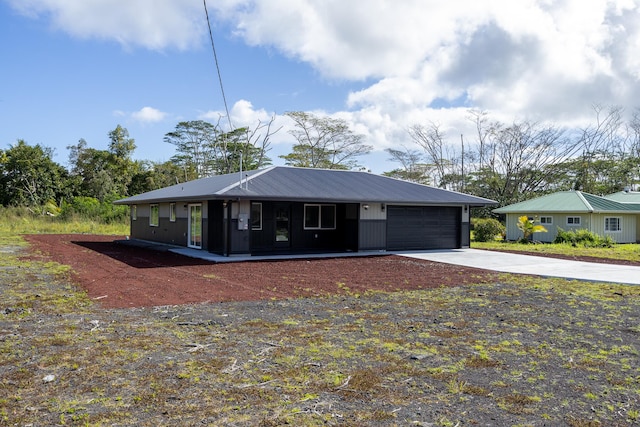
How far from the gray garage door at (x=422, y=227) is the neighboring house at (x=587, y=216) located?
9448 millimetres

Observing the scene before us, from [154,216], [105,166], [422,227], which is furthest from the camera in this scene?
[105,166]

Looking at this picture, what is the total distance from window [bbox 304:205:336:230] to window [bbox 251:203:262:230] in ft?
6.04

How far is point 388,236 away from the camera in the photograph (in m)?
18.3

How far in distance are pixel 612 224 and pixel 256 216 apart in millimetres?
20232

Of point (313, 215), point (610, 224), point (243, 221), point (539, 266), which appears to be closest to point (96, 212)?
point (313, 215)

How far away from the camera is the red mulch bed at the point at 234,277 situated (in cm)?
894

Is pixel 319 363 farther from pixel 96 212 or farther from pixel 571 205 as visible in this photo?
pixel 96 212

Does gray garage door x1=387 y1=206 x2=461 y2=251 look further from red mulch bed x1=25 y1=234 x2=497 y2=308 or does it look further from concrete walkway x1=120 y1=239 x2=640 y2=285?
red mulch bed x1=25 y1=234 x2=497 y2=308

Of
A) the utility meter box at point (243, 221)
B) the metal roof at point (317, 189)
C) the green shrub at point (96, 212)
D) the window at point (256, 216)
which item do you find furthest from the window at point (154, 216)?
the green shrub at point (96, 212)

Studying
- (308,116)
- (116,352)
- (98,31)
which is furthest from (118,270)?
(308,116)

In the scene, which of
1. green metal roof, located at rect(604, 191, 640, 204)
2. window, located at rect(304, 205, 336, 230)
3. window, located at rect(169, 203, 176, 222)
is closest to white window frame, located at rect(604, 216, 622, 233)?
green metal roof, located at rect(604, 191, 640, 204)

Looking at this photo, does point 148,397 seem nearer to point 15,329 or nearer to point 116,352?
point 116,352

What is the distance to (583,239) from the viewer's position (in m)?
24.0

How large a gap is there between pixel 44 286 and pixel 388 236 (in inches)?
464
